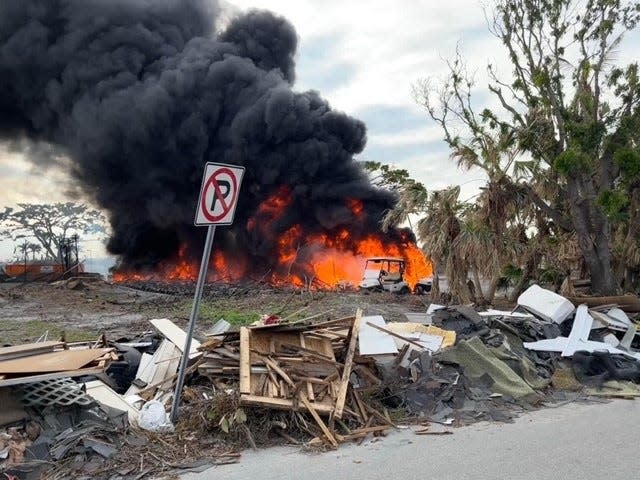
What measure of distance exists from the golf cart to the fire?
194 centimetres

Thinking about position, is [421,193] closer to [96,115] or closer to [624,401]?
[624,401]

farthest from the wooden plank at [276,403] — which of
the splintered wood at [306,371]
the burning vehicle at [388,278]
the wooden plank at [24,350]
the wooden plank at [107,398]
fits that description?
the burning vehicle at [388,278]

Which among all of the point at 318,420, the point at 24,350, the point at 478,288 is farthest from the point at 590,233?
the point at 24,350

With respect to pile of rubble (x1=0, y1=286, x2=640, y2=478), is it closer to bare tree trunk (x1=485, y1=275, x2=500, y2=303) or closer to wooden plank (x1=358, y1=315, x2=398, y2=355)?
wooden plank (x1=358, y1=315, x2=398, y2=355)

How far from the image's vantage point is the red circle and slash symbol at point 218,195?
5.41m

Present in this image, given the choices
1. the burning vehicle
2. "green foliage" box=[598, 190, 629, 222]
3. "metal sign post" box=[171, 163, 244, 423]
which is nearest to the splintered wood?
"metal sign post" box=[171, 163, 244, 423]

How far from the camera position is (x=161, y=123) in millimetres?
32531

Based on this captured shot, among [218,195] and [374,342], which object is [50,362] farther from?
[374,342]

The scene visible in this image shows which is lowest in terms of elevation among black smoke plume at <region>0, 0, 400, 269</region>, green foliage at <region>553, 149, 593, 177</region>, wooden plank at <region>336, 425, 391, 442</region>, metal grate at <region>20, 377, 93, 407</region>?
wooden plank at <region>336, 425, 391, 442</region>

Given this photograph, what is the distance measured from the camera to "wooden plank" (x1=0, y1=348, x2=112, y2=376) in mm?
4988

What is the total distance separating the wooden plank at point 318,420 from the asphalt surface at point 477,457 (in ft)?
0.36

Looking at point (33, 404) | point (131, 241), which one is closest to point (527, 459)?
point (33, 404)

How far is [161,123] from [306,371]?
29.3 m

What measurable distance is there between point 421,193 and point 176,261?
76.7 ft
